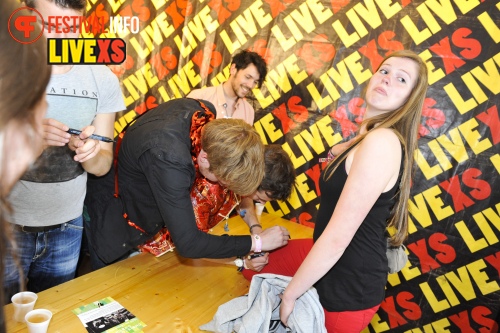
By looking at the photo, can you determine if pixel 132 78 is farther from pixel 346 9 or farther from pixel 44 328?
pixel 44 328

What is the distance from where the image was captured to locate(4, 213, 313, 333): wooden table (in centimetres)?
127

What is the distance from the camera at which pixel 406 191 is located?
4.15 ft

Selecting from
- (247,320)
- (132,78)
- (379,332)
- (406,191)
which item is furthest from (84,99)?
(379,332)

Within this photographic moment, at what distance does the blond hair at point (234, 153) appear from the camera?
130cm

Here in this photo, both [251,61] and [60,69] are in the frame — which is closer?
[60,69]

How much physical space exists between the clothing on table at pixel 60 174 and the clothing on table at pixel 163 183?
14cm

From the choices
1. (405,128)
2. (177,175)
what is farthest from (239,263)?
(405,128)

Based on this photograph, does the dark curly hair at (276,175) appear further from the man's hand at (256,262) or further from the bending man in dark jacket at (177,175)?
the man's hand at (256,262)

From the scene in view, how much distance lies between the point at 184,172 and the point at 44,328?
632 mm

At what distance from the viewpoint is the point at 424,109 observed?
2.25 meters

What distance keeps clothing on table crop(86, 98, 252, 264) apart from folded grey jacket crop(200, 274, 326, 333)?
0.67 feet

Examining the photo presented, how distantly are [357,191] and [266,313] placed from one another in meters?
0.53

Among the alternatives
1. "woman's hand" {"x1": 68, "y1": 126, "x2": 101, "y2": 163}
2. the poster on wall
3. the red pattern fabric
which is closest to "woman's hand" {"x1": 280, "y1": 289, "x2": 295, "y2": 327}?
the red pattern fabric

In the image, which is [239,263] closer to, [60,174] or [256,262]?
[256,262]
